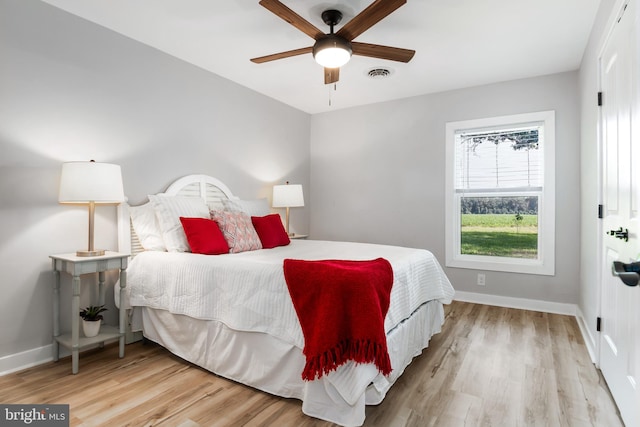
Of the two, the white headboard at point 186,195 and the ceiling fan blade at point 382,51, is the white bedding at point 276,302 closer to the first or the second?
the white headboard at point 186,195

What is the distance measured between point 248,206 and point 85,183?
5.13 ft

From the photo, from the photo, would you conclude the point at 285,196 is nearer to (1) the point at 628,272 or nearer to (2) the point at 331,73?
(2) the point at 331,73

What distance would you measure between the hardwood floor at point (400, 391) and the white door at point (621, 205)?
0.24 meters

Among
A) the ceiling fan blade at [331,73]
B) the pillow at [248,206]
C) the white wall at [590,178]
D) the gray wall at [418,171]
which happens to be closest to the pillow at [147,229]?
the pillow at [248,206]

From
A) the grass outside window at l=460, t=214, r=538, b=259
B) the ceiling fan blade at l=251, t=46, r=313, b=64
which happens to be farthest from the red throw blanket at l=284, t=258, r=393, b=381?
the grass outside window at l=460, t=214, r=538, b=259

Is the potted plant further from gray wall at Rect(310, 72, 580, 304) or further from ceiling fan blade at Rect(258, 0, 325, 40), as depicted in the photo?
gray wall at Rect(310, 72, 580, 304)

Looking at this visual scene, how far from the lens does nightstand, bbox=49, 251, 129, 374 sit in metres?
2.29

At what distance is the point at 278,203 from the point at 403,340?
2.53 m

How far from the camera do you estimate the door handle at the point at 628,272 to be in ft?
3.72

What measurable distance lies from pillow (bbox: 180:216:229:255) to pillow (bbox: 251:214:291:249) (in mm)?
495

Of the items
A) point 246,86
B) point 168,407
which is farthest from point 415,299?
point 246,86

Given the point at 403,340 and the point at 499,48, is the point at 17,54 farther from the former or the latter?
the point at 499,48

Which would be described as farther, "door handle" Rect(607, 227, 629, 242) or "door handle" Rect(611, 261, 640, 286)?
"door handle" Rect(607, 227, 629, 242)

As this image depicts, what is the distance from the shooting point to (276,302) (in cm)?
200
